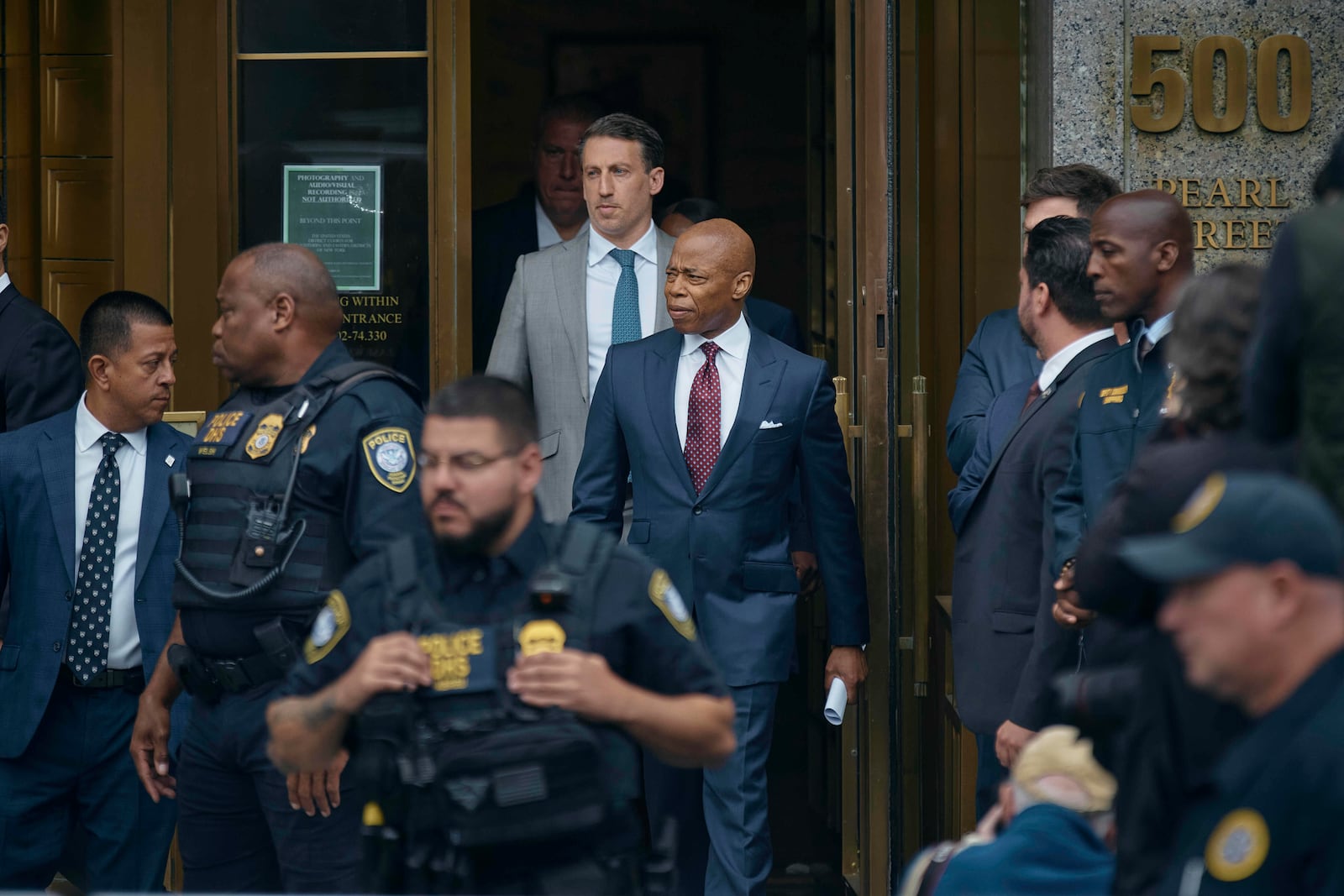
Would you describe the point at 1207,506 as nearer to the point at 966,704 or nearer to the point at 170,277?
the point at 966,704

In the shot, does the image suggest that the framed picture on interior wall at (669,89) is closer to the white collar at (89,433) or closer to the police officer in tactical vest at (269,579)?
the white collar at (89,433)

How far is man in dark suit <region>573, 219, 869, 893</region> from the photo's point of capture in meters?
5.10

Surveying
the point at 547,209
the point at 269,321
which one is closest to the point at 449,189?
the point at 547,209

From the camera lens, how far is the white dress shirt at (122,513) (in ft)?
16.1

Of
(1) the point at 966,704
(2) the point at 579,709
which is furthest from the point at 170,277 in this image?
(2) the point at 579,709

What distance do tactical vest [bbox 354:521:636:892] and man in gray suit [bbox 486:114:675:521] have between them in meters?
2.93

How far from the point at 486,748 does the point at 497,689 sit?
10 cm

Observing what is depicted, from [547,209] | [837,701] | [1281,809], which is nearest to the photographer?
[1281,809]

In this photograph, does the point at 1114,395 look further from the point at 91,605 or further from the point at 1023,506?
the point at 91,605

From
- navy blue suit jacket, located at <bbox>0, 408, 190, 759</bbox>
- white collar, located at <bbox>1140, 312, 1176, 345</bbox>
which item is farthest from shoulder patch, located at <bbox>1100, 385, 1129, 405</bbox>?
navy blue suit jacket, located at <bbox>0, 408, 190, 759</bbox>

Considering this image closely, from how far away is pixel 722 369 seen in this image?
17.5ft

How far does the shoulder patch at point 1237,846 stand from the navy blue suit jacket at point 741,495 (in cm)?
285

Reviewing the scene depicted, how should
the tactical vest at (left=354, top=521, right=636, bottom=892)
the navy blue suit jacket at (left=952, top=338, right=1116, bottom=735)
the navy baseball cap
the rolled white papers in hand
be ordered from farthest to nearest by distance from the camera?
1. the rolled white papers in hand
2. the navy blue suit jacket at (left=952, top=338, right=1116, bottom=735)
3. the tactical vest at (left=354, top=521, right=636, bottom=892)
4. the navy baseball cap

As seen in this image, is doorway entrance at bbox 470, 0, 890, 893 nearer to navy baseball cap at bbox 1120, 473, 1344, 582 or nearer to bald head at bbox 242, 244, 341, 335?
bald head at bbox 242, 244, 341, 335
